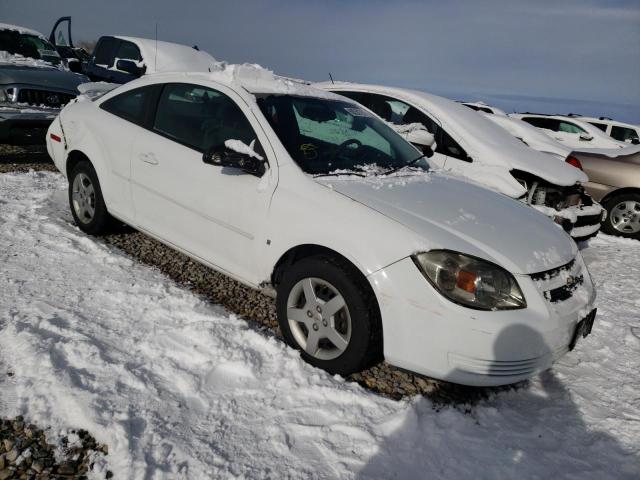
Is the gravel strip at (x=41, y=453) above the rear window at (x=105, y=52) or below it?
below

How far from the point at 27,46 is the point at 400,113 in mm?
7668

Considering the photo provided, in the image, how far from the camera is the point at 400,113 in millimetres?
5578

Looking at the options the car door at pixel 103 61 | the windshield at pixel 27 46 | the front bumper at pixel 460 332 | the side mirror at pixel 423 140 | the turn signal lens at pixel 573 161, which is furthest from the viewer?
the car door at pixel 103 61

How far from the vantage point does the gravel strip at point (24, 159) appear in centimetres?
635

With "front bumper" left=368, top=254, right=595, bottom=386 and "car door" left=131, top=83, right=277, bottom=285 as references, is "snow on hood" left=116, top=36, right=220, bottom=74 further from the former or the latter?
"front bumper" left=368, top=254, right=595, bottom=386

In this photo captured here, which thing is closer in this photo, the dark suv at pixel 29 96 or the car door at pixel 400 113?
the car door at pixel 400 113

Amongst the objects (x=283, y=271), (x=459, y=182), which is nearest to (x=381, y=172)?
(x=459, y=182)

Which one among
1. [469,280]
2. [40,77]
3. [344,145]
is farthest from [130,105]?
[40,77]

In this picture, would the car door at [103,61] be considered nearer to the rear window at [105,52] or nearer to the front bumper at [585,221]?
the rear window at [105,52]

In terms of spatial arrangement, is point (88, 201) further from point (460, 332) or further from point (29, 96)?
point (460, 332)

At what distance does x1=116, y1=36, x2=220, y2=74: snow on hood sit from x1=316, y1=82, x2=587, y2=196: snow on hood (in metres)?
4.49

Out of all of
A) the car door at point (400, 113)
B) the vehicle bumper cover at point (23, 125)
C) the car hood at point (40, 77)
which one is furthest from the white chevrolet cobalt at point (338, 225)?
the car hood at point (40, 77)

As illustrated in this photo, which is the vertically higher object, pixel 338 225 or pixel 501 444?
pixel 338 225

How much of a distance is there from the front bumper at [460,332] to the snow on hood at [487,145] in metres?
2.58
